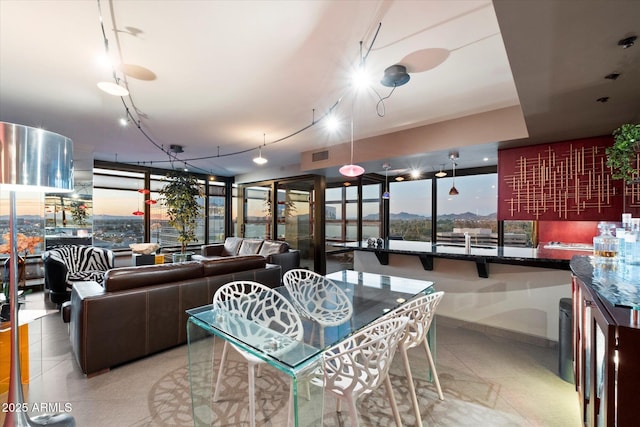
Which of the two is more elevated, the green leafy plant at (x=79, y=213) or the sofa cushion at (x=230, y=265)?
the green leafy plant at (x=79, y=213)

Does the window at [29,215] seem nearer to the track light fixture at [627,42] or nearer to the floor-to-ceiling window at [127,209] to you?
the floor-to-ceiling window at [127,209]

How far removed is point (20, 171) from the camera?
1331 millimetres

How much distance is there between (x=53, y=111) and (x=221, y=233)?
571 centimetres

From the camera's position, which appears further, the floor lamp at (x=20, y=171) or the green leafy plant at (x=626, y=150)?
the green leafy plant at (x=626, y=150)

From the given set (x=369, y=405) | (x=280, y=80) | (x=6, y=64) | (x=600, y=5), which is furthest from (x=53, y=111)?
(x=600, y=5)

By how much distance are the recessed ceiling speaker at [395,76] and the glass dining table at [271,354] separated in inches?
81.3

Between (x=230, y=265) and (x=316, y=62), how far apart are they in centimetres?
253

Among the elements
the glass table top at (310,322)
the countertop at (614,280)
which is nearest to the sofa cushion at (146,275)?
the glass table top at (310,322)

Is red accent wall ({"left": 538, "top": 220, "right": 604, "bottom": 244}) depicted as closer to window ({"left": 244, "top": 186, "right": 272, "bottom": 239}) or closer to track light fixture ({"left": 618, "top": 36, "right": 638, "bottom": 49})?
track light fixture ({"left": 618, "top": 36, "right": 638, "bottom": 49})

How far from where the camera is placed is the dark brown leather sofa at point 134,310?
2.44 m

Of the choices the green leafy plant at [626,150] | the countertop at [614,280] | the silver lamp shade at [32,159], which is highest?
the green leafy plant at [626,150]

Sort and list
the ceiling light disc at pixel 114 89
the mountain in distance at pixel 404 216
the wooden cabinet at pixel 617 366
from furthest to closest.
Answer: the mountain in distance at pixel 404 216
the ceiling light disc at pixel 114 89
the wooden cabinet at pixel 617 366

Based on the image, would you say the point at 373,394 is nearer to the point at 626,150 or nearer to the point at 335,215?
the point at 626,150

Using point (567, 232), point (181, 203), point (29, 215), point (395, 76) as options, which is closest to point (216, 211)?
point (181, 203)
